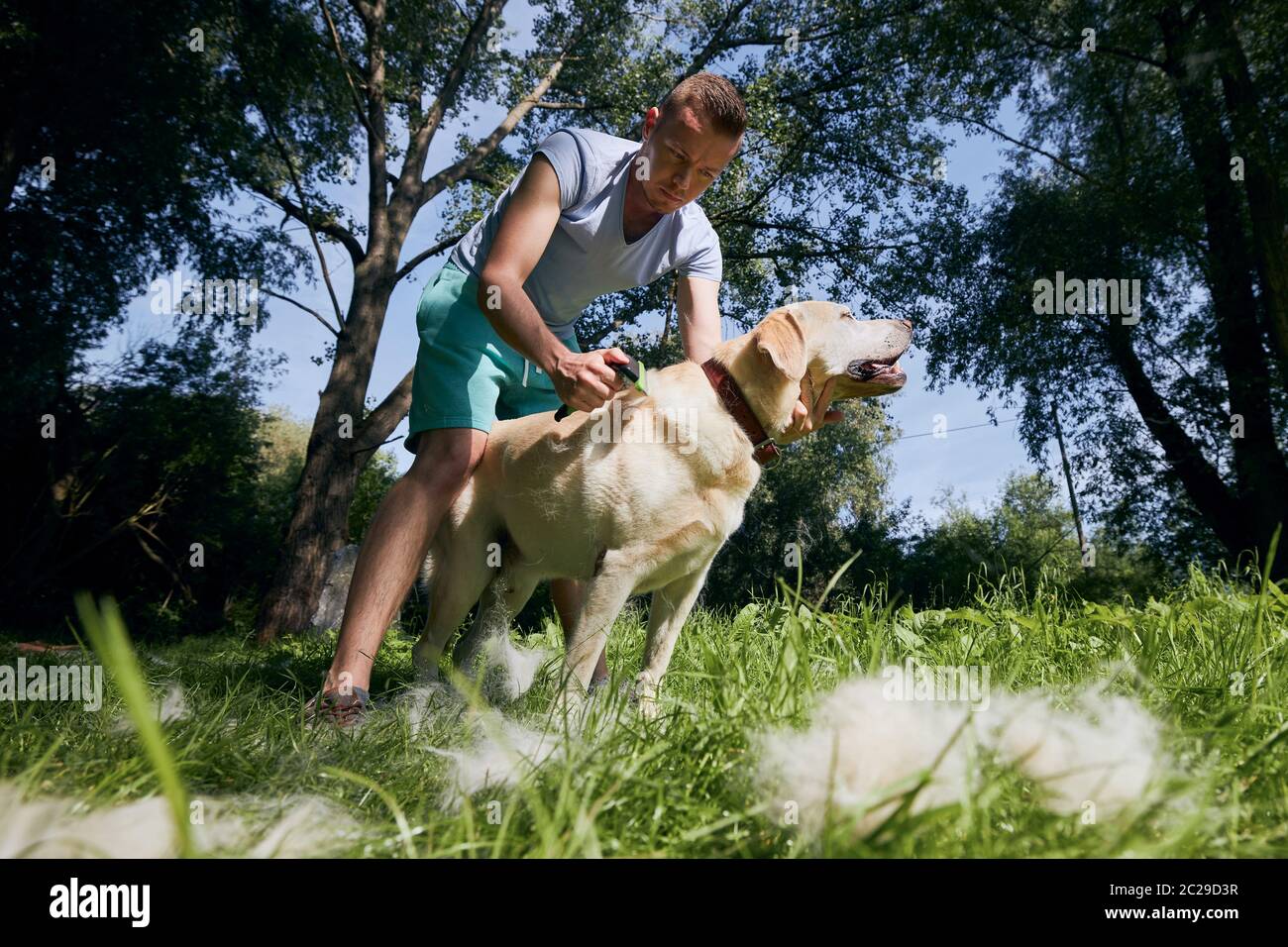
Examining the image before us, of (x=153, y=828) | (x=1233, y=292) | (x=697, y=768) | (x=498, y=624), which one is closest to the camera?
(x=153, y=828)

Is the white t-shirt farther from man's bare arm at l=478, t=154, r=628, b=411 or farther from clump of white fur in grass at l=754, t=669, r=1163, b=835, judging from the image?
clump of white fur in grass at l=754, t=669, r=1163, b=835

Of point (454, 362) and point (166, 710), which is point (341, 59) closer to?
point (454, 362)

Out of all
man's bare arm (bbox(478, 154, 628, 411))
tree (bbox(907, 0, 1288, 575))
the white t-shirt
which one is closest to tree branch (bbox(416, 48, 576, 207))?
tree (bbox(907, 0, 1288, 575))

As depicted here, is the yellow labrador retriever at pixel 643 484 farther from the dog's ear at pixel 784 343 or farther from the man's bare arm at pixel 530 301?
the man's bare arm at pixel 530 301

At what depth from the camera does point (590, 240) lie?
2.99 m

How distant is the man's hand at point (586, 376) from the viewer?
2373 millimetres

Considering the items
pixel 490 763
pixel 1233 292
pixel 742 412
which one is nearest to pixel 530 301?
pixel 742 412

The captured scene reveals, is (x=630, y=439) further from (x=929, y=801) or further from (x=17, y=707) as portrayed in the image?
(x=17, y=707)

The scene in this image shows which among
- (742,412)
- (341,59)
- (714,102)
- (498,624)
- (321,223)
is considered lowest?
(498,624)

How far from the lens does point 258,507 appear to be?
57.9 ft

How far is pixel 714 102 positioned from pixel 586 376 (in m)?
1.18
